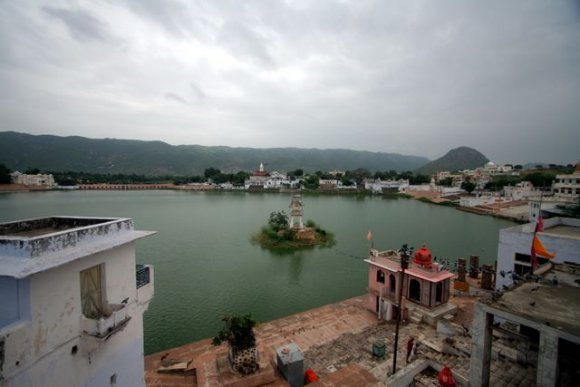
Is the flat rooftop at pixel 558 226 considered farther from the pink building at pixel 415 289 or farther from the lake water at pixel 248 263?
the lake water at pixel 248 263

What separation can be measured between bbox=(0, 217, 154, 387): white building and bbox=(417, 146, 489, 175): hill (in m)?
178

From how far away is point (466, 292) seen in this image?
12672 millimetres

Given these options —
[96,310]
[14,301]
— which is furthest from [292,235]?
[14,301]

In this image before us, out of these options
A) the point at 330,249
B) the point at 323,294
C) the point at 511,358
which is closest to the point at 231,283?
the point at 323,294

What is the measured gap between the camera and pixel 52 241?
390 centimetres

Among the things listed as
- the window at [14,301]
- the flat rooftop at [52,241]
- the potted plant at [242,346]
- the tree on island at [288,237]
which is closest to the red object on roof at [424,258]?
the potted plant at [242,346]

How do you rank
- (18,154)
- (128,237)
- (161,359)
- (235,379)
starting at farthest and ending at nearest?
(18,154) → (161,359) → (235,379) → (128,237)

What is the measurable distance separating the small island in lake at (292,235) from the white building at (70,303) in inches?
666

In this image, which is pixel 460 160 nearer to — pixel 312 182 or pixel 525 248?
pixel 312 182

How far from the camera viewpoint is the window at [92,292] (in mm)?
4555

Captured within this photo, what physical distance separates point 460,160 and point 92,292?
20194cm

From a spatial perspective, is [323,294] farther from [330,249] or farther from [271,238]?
[271,238]

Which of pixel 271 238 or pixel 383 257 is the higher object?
pixel 383 257

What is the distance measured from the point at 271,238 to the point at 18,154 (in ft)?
484
